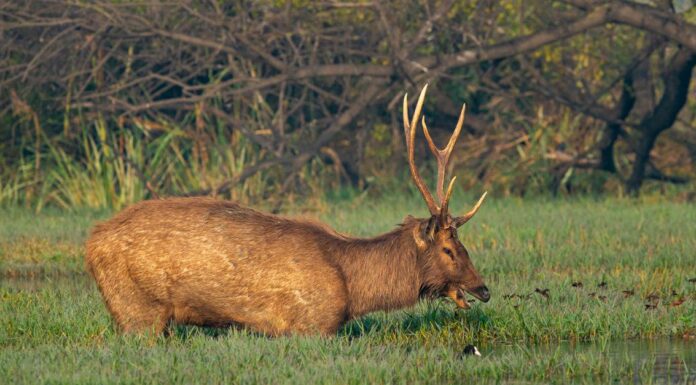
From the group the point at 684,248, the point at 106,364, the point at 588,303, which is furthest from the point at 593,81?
the point at 106,364

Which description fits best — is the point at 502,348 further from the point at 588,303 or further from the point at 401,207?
the point at 401,207

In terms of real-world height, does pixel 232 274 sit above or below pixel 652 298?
above

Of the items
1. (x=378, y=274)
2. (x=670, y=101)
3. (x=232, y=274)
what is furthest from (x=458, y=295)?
(x=670, y=101)

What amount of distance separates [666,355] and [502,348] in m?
1.07

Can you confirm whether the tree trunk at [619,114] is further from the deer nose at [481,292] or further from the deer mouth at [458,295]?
the deer nose at [481,292]

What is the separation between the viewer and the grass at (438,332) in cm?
732

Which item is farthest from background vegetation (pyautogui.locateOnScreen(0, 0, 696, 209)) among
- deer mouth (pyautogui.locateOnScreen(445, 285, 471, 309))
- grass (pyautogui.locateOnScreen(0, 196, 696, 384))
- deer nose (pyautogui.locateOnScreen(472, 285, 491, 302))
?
deer nose (pyautogui.locateOnScreen(472, 285, 491, 302))

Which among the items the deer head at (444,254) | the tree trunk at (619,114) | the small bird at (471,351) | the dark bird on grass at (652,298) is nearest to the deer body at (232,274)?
the deer head at (444,254)

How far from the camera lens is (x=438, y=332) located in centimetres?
878

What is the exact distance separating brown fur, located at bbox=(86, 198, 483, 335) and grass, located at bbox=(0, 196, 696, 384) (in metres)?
0.20

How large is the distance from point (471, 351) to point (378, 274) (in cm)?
82

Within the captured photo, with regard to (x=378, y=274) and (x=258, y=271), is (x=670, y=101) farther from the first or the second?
(x=258, y=271)

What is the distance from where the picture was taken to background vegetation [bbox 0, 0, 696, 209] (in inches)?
685

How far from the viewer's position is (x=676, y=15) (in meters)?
17.0
